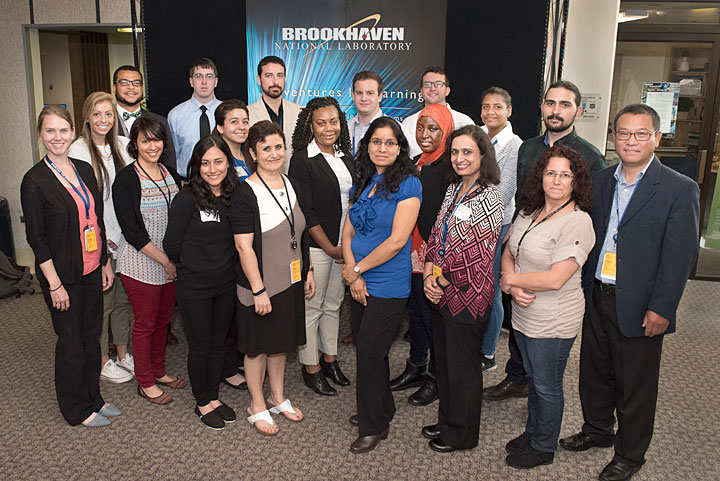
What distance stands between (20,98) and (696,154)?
7060 millimetres

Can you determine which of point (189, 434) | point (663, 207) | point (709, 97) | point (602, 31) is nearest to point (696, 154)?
point (709, 97)

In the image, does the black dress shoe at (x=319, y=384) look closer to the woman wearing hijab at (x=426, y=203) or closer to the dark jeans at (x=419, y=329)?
the woman wearing hijab at (x=426, y=203)

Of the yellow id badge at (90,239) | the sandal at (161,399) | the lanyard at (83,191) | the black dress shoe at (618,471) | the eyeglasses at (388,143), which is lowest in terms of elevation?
the sandal at (161,399)

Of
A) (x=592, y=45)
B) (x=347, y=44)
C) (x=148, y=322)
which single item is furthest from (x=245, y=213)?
(x=592, y=45)

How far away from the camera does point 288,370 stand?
3.84m

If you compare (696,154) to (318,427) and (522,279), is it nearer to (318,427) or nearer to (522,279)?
(522,279)

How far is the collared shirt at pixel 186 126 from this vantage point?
4234 mm

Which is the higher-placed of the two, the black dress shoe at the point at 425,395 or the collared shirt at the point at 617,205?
the collared shirt at the point at 617,205

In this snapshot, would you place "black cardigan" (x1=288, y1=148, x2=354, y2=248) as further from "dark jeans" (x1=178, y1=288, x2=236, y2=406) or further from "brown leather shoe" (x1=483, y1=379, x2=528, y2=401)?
"brown leather shoe" (x1=483, y1=379, x2=528, y2=401)

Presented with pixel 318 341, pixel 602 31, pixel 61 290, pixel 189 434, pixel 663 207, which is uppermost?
pixel 602 31

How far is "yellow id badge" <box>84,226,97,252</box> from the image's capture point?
114 inches

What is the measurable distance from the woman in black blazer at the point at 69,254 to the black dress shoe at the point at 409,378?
5.47ft

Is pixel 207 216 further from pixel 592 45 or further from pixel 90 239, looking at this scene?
pixel 592 45

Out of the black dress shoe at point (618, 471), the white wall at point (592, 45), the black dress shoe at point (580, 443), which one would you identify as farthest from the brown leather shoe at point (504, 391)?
the white wall at point (592, 45)
